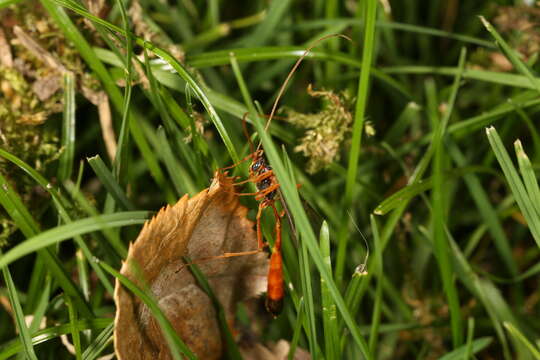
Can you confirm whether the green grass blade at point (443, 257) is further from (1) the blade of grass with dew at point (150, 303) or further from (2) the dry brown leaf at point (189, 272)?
(1) the blade of grass with dew at point (150, 303)

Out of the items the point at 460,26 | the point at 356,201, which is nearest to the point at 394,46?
the point at 460,26

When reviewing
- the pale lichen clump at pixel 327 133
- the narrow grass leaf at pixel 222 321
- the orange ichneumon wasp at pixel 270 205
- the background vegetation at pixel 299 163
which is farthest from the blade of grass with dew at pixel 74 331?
the pale lichen clump at pixel 327 133

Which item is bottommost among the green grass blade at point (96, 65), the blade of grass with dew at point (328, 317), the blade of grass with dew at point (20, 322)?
the blade of grass with dew at point (328, 317)

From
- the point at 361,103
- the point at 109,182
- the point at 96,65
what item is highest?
the point at 96,65

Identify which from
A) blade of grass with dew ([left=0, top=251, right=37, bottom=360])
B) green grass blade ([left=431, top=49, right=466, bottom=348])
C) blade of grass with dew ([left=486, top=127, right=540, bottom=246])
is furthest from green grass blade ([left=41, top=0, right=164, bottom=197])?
blade of grass with dew ([left=486, top=127, right=540, bottom=246])

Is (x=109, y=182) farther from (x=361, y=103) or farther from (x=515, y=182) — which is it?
(x=515, y=182)

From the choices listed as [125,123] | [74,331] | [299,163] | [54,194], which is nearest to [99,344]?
[74,331]
